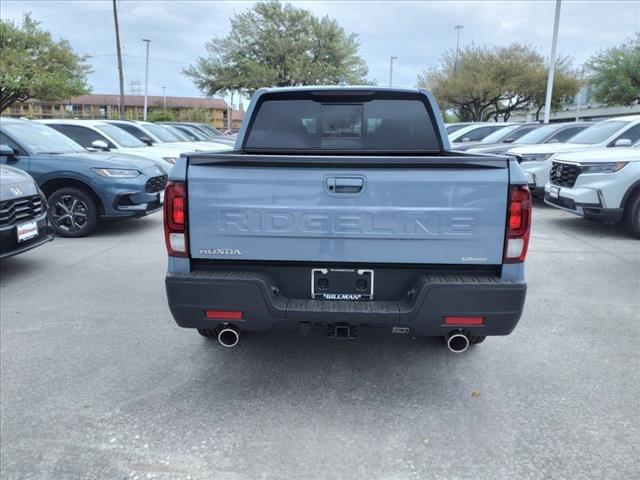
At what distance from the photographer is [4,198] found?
16.9ft

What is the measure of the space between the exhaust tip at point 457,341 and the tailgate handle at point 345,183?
1043 mm

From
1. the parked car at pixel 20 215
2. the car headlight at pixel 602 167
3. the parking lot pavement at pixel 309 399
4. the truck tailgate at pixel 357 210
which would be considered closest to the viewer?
the parking lot pavement at pixel 309 399

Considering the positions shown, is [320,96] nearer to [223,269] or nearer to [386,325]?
[223,269]

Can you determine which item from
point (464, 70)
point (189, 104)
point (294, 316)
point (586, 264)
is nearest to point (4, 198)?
point (294, 316)

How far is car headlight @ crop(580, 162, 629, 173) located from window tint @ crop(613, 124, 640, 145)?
52.7 inches

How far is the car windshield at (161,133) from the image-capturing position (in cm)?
1476

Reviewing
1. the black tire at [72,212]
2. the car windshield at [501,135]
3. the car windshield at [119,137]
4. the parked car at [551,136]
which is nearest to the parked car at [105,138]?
the car windshield at [119,137]

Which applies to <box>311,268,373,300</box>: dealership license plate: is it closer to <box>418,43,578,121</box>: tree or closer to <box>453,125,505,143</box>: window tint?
<box>453,125,505,143</box>: window tint

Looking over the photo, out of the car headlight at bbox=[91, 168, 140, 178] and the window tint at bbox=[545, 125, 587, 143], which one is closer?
the car headlight at bbox=[91, 168, 140, 178]

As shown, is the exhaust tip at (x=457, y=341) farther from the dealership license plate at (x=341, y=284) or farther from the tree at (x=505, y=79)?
the tree at (x=505, y=79)

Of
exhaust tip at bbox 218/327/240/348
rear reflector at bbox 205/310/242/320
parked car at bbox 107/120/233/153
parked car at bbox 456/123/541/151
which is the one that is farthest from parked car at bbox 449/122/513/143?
rear reflector at bbox 205/310/242/320

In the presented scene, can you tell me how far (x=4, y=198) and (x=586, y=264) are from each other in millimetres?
6926

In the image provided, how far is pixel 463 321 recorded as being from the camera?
277 cm

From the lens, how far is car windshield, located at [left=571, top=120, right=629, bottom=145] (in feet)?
30.3
